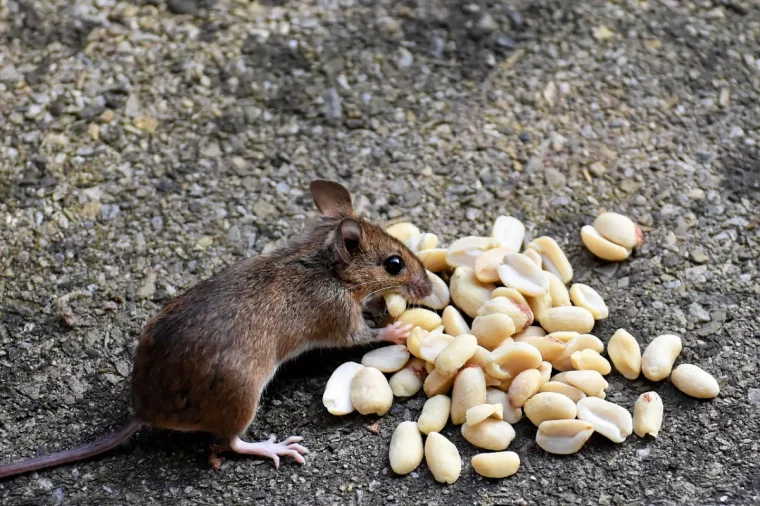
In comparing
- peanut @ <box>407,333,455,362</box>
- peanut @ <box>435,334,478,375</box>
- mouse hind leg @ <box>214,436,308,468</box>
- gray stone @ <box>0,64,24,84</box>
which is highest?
gray stone @ <box>0,64,24,84</box>

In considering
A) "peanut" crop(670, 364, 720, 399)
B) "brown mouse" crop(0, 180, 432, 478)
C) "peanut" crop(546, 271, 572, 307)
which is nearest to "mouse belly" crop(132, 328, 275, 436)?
"brown mouse" crop(0, 180, 432, 478)

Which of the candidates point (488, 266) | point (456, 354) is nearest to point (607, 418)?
point (456, 354)

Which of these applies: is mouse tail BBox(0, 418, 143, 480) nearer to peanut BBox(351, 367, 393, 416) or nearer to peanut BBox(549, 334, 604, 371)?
peanut BBox(351, 367, 393, 416)

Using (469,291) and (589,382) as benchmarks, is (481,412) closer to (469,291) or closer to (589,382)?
(589,382)

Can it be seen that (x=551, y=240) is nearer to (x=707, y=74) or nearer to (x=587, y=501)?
(x=587, y=501)

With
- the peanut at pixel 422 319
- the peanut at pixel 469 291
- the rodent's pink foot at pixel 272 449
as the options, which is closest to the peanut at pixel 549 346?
the peanut at pixel 469 291

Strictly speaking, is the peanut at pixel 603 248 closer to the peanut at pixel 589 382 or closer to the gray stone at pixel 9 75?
the peanut at pixel 589 382

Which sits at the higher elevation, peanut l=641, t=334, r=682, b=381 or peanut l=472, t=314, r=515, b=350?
peanut l=472, t=314, r=515, b=350

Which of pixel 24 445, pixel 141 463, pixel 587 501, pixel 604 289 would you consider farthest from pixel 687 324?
pixel 24 445
